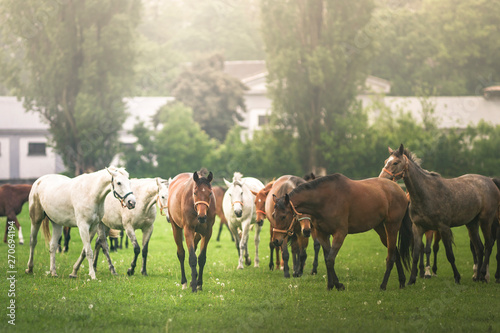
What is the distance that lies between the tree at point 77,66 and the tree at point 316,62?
910cm

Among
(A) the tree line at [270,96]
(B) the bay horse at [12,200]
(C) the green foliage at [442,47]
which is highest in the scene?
(C) the green foliage at [442,47]

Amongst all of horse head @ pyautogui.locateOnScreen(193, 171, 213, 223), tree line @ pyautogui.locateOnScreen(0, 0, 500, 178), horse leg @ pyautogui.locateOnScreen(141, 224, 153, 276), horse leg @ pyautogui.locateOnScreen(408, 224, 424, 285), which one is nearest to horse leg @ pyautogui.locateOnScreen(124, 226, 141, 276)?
horse leg @ pyautogui.locateOnScreen(141, 224, 153, 276)

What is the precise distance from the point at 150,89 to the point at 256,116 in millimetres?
16281

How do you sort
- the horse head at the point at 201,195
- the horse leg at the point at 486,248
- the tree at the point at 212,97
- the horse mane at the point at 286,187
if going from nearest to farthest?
the horse head at the point at 201,195, the horse leg at the point at 486,248, the horse mane at the point at 286,187, the tree at the point at 212,97

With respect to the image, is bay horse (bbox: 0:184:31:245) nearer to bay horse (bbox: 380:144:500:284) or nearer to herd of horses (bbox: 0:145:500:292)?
herd of horses (bbox: 0:145:500:292)

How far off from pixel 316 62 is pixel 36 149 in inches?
954

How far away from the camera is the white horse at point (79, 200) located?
993 cm

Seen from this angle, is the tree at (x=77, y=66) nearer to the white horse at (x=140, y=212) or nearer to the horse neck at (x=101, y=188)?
the white horse at (x=140, y=212)

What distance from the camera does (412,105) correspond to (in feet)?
134

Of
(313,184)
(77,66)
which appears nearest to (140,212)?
(313,184)

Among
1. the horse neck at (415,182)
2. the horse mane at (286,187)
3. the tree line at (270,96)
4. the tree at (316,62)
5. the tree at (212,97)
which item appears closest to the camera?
the horse neck at (415,182)

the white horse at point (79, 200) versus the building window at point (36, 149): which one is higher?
the building window at point (36, 149)

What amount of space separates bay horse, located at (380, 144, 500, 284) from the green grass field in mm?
726

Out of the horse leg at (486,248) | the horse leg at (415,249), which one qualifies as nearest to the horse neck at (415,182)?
the horse leg at (415,249)
